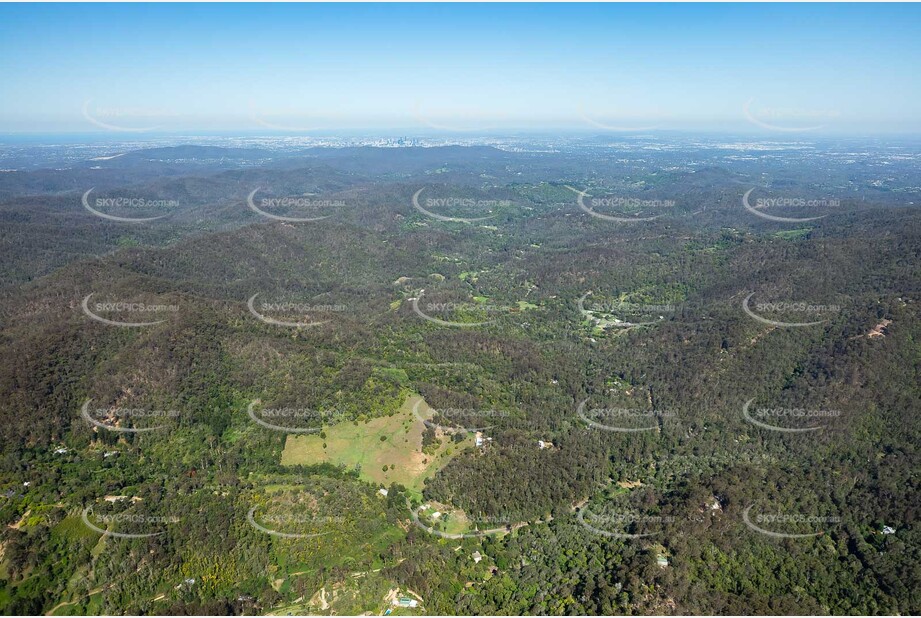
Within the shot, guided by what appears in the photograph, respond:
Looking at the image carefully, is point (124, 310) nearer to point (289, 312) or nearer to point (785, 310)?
point (289, 312)

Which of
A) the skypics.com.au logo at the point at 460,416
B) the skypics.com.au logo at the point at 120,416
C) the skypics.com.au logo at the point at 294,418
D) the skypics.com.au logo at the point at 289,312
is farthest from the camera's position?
the skypics.com.au logo at the point at 289,312

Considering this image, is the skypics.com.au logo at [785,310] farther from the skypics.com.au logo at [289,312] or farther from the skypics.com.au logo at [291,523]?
the skypics.com.au logo at [291,523]

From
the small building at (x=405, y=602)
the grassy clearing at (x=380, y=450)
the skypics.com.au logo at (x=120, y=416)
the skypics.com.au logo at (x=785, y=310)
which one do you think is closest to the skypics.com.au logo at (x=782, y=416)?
the skypics.com.au logo at (x=785, y=310)

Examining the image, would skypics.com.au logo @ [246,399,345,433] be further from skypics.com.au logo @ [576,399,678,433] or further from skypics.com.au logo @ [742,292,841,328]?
skypics.com.au logo @ [742,292,841,328]

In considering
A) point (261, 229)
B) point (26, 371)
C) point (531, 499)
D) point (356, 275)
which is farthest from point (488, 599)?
point (261, 229)

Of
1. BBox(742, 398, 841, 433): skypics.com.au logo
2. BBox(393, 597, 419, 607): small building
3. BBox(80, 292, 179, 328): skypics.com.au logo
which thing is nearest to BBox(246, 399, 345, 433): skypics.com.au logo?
BBox(80, 292, 179, 328): skypics.com.au logo

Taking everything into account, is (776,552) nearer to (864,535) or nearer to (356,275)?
(864,535)

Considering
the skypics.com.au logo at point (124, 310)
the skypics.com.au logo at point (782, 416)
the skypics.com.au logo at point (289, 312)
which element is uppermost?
the skypics.com.au logo at point (124, 310)

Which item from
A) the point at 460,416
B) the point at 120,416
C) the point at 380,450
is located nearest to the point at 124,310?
the point at 120,416
